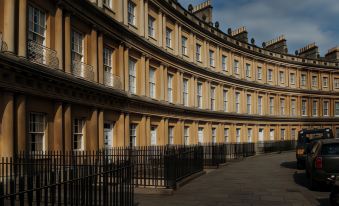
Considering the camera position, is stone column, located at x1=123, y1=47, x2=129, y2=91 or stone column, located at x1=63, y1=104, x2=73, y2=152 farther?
stone column, located at x1=123, y1=47, x2=129, y2=91

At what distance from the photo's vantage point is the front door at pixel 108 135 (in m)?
19.9

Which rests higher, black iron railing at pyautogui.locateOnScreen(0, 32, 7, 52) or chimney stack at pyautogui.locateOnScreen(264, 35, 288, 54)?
chimney stack at pyautogui.locateOnScreen(264, 35, 288, 54)

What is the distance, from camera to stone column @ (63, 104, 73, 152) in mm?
15477

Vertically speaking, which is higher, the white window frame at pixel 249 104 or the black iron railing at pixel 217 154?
the white window frame at pixel 249 104

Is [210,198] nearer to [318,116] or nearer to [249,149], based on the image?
[249,149]

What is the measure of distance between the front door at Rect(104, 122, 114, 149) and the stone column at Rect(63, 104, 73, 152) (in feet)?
13.6

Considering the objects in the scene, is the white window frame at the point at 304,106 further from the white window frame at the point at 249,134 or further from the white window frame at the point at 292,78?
the white window frame at the point at 249,134

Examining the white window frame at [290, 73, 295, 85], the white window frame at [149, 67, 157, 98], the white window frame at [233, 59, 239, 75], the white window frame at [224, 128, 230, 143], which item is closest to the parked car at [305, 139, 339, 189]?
the white window frame at [149, 67, 157, 98]

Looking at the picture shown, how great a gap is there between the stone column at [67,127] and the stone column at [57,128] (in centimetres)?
40

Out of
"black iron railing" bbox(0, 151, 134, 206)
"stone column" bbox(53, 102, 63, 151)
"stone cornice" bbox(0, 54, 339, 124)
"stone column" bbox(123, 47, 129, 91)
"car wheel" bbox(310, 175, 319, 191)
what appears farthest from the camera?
"stone column" bbox(123, 47, 129, 91)

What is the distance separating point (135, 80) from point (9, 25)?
1118 cm

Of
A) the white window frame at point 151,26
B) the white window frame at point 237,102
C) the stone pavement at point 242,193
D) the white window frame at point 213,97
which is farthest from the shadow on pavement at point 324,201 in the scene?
the white window frame at point 237,102

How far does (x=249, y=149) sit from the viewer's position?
33781mm

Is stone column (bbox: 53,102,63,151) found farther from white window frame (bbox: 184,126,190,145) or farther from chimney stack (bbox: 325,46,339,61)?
chimney stack (bbox: 325,46,339,61)
